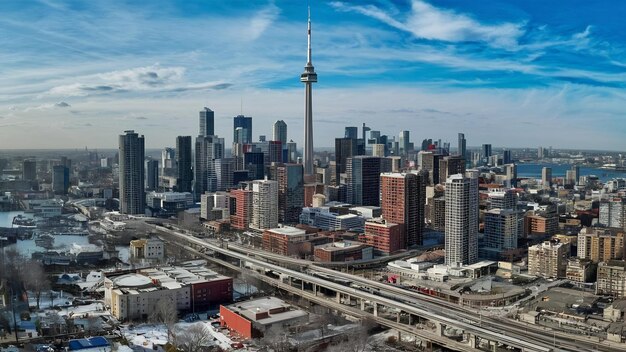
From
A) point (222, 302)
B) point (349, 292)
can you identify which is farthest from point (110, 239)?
point (349, 292)

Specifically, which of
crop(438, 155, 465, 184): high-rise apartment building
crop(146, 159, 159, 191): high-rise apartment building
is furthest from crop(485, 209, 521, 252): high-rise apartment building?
crop(146, 159, 159, 191): high-rise apartment building

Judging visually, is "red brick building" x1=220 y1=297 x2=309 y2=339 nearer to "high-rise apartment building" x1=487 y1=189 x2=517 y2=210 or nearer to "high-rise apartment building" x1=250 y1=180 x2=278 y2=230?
"high-rise apartment building" x1=250 y1=180 x2=278 y2=230

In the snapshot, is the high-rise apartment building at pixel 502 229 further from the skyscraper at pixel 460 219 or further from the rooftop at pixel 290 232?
the rooftop at pixel 290 232

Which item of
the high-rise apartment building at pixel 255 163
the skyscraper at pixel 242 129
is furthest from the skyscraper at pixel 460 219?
the skyscraper at pixel 242 129

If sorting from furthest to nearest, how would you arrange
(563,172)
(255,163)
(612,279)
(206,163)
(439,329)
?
(563,172) → (255,163) → (206,163) → (612,279) → (439,329)

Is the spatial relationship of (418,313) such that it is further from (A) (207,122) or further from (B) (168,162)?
(A) (207,122)

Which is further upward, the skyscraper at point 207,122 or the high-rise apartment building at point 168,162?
the skyscraper at point 207,122

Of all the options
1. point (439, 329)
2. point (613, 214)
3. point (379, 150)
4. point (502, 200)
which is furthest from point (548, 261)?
point (379, 150)

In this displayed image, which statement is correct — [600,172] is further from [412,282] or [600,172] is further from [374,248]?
[412,282]
